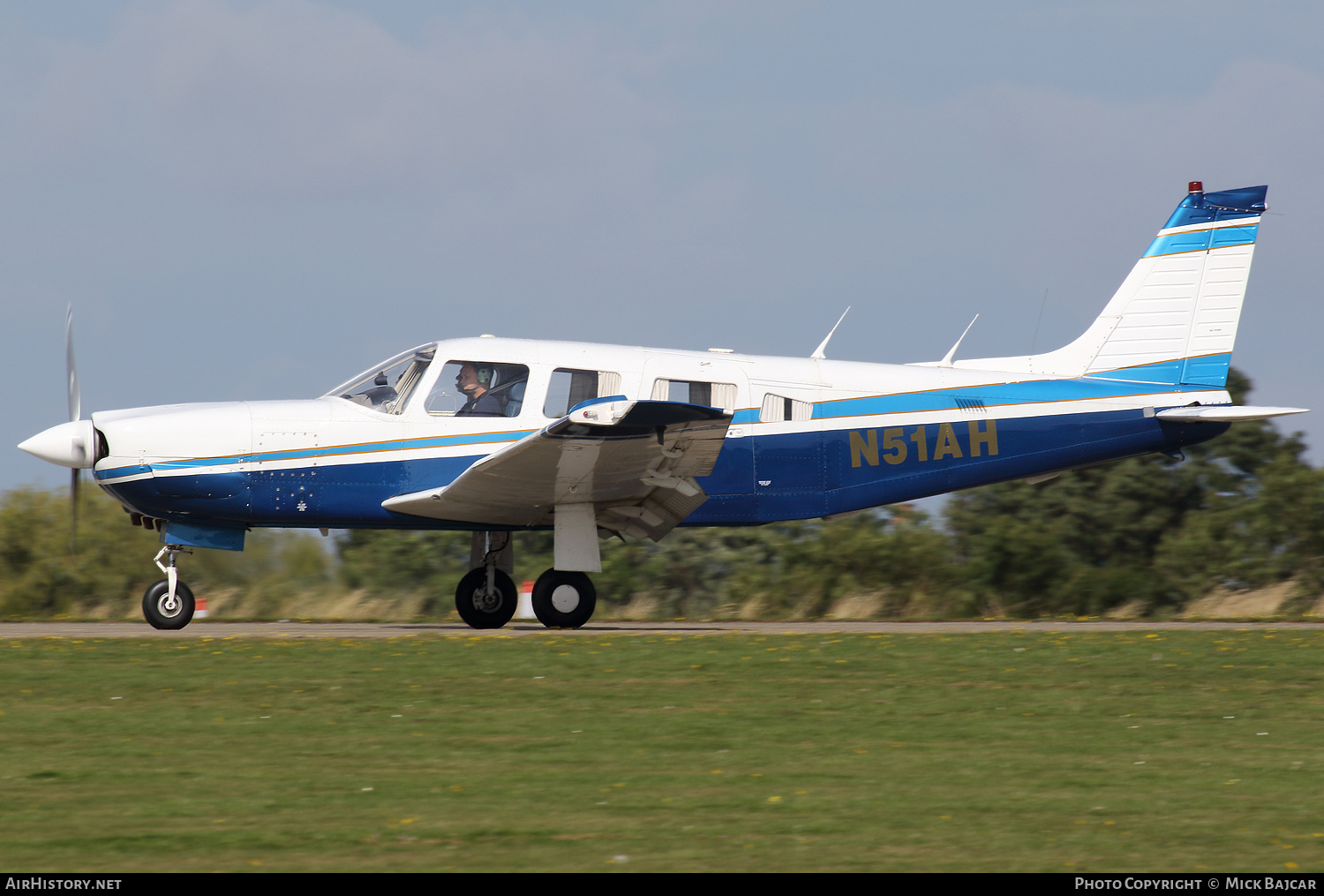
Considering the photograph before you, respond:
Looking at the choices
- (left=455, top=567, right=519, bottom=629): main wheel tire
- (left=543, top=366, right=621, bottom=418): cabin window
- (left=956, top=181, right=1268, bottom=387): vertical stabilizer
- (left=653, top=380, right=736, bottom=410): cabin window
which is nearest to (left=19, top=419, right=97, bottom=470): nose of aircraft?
(left=455, top=567, right=519, bottom=629): main wheel tire

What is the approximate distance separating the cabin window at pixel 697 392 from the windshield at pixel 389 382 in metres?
2.18

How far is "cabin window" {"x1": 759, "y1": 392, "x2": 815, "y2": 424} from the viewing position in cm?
1286

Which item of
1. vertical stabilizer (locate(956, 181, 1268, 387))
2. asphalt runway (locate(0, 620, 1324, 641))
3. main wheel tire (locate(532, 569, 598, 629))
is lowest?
asphalt runway (locate(0, 620, 1324, 641))

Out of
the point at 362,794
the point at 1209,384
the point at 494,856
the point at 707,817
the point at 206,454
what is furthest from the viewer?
the point at 1209,384

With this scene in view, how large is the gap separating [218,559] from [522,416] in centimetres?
538

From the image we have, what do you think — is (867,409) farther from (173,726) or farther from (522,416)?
(173,726)

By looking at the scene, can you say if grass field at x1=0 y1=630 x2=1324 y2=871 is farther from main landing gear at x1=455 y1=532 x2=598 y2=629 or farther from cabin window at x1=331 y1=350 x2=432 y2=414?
cabin window at x1=331 y1=350 x2=432 y2=414

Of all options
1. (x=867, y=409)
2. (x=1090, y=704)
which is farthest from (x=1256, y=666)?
(x=867, y=409)

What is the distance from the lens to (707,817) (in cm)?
536

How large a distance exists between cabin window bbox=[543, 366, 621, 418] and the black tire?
146 inches

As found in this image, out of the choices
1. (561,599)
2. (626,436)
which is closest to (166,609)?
(561,599)

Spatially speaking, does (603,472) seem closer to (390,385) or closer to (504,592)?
(504,592)

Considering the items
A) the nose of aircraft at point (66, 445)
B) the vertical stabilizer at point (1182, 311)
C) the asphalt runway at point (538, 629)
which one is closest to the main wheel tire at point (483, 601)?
the asphalt runway at point (538, 629)

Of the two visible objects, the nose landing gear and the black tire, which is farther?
the nose landing gear
